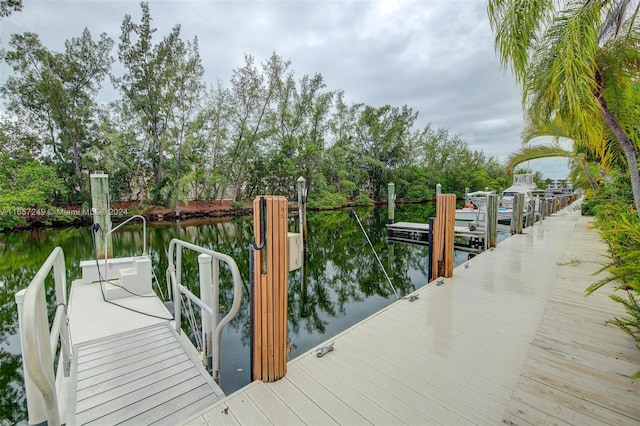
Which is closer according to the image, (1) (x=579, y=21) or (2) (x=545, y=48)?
(1) (x=579, y=21)

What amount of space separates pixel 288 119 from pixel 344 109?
6.71 meters

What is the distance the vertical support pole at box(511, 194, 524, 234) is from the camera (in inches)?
316

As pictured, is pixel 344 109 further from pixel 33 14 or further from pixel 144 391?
pixel 144 391

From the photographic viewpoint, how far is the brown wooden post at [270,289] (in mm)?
1804

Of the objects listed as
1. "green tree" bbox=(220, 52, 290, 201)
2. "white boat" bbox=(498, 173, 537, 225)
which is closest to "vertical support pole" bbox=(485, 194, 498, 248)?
"white boat" bbox=(498, 173, 537, 225)

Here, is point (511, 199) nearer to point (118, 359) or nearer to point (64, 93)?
point (118, 359)

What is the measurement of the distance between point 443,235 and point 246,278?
4.61 metres

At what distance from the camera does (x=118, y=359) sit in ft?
7.64

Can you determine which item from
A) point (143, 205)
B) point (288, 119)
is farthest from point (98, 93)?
point (288, 119)

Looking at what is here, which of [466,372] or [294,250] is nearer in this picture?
[466,372]

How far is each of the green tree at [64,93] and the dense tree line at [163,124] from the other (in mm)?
53

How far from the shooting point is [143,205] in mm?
18500

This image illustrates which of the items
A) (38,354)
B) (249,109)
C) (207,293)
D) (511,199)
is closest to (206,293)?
(207,293)

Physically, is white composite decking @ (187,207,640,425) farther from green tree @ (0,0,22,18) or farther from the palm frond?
green tree @ (0,0,22,18)
